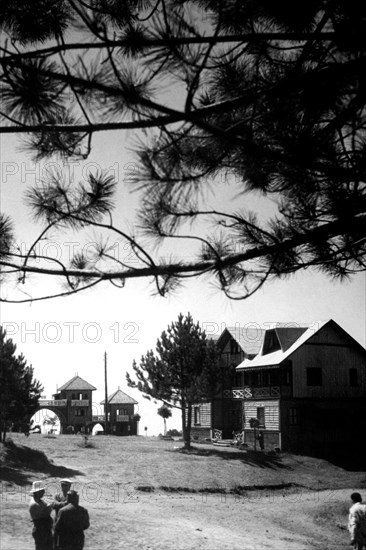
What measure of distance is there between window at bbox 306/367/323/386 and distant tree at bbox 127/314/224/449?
669 centimetres

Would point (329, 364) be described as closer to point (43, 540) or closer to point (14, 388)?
point (14, 388)

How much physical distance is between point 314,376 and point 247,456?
864 cm

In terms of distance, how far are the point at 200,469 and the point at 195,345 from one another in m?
8.97

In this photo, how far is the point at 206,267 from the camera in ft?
20.7

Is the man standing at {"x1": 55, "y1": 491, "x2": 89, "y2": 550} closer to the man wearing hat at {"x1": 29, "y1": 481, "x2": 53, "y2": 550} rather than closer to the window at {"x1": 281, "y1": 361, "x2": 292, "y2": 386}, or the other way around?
the man wearing hat at {"x1": 29, "y1": 481, "x2": 53, "y2": 550}

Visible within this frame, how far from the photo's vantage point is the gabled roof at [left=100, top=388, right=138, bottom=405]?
210 feet

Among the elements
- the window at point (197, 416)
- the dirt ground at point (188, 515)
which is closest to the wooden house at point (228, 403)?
the window at point (197, 416)

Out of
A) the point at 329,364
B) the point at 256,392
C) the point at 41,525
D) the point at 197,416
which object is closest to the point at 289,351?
the point at 329,364

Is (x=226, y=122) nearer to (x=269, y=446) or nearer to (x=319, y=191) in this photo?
(x=319, y=191)

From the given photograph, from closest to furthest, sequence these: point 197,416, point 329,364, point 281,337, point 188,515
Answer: point 188,515
point 329,364
point 281,337
point 197,416

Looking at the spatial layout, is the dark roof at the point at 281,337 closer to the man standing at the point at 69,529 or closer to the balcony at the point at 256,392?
the balcony at the point at 256,392

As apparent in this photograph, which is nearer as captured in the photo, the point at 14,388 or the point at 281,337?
the point at 14,388

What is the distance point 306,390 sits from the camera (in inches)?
1500

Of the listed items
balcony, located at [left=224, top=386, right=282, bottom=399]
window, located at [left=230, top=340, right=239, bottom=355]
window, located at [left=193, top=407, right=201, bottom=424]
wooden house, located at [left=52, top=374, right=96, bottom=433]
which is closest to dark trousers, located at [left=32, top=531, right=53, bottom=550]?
balcony, located at [left=224, top=386, right=282, bottom=399]
